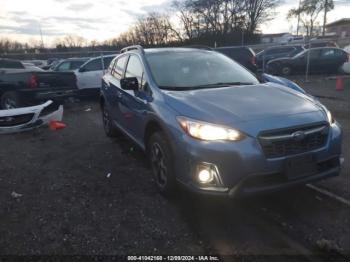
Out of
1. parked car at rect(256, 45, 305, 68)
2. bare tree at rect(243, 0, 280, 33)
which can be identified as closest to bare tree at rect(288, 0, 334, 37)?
bare tree at rect(243, 0, 280, 33)

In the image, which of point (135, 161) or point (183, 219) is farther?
point (135, 161)

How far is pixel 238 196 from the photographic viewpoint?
306cm

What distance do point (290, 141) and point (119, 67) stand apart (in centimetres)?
357

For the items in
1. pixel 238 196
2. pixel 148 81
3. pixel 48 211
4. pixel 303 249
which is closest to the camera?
pixel 303 249

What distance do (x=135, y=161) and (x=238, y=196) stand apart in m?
2.59

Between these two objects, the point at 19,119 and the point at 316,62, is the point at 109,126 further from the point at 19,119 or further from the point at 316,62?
the point at 316,62

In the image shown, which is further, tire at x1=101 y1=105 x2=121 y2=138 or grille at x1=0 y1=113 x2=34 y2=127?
grille at x1=0 y1=113 x2=34 y2=127

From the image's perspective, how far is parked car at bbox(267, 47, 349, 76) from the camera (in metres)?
18.3

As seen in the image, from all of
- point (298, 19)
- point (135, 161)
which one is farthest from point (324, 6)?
point (135, 161)

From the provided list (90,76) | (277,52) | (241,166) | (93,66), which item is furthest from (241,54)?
(241,166)

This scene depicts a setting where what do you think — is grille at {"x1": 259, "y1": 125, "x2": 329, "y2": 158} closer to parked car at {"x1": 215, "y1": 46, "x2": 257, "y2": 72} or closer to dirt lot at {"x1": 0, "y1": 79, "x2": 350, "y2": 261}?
dirt lot at {"x1": 0, "y1": 79, "x2": 350, "y2": 261}

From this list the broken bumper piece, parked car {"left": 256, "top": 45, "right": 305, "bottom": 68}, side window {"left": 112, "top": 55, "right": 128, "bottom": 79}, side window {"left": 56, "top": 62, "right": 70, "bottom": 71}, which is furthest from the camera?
parked car {"left": 256, "top": 45, "right": 305, "bottom": 68}

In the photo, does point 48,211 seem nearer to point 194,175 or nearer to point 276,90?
point 194,175

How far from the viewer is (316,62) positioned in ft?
60.1
